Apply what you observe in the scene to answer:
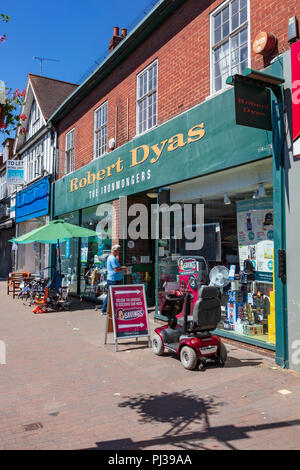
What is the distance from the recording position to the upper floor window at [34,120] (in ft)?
66.4

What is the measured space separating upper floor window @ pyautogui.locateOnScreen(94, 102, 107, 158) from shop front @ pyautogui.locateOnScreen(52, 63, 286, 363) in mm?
2389

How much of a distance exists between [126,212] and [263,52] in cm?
616

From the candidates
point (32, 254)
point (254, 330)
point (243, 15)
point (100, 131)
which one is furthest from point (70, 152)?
point (254, 330)

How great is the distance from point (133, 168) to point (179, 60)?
3062 mm

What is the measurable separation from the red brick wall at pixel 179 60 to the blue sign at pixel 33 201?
21.0 feet

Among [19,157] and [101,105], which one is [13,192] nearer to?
[19,157]

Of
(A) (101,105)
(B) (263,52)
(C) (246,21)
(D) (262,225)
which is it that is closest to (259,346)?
(D) (262,225)

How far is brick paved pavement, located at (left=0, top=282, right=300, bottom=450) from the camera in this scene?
3.65 m

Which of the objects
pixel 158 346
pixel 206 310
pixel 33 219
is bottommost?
pixel 158 346

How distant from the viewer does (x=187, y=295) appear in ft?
20.6

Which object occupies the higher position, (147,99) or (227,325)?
(147,99)

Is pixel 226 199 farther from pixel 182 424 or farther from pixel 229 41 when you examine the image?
pixel 182 424

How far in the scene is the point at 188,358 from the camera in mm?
5805

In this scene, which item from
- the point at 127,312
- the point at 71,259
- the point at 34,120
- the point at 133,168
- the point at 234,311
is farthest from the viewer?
the point at 34,120
